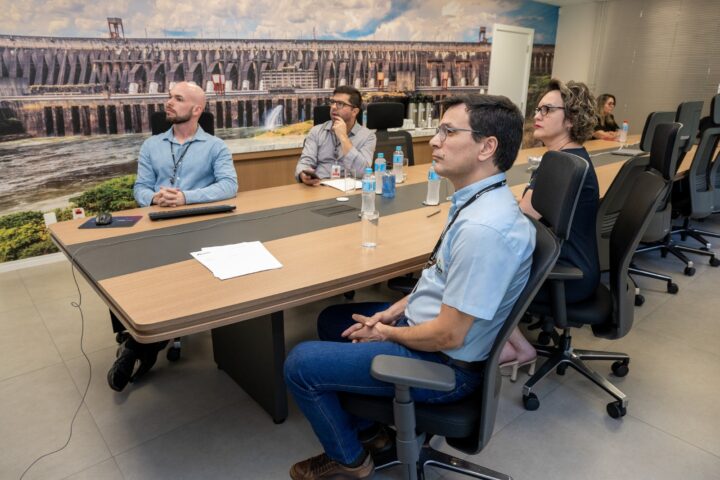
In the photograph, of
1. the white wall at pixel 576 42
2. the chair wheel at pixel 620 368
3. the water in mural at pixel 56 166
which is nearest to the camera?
the chair wheel at pixel 620 368

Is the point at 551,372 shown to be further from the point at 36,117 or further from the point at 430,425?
the point at 36,117

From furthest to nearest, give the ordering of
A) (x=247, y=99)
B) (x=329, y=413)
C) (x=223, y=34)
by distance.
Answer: (x=247, y=99) < (x=223, y=34) < (x=329, y=413)

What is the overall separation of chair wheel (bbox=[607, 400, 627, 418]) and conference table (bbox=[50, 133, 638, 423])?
1051mm

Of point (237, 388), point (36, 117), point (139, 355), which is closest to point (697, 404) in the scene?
point (237, 388)

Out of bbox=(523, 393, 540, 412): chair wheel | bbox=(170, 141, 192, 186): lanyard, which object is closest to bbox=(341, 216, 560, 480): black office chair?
bbox=(523, 393, 540, 412): chair wheel

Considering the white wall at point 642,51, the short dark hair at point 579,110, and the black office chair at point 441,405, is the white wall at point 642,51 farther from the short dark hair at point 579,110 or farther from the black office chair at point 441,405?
the black office chair at point 441,405

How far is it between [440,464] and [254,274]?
3.06 feet

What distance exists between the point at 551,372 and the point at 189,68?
392 centimetres

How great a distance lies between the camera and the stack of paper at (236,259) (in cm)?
169

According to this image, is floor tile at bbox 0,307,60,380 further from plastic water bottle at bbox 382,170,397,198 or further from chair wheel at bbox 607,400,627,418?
chair wheel at bbox 607,400,627,418

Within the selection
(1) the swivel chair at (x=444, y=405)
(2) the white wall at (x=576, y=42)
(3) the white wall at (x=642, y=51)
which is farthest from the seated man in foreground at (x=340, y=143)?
(3) the white wall at (x=642, y=51)

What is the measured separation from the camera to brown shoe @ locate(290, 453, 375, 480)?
157 centimetres

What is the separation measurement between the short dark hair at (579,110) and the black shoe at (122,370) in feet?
7.59

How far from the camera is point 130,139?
13.8 feet
